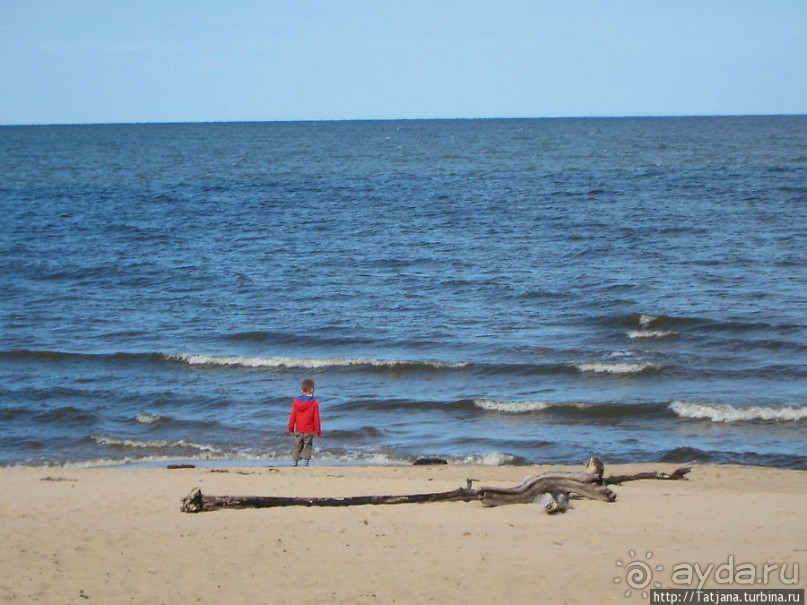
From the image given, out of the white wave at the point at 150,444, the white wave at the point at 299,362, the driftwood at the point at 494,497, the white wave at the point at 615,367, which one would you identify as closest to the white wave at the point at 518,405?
the white wave at the point at 615,367

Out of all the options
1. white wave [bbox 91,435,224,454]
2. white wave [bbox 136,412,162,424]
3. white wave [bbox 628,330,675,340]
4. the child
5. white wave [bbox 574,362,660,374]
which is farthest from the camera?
white wave [bbox 628,330,675,340]

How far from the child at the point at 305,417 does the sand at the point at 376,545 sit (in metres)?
1.30

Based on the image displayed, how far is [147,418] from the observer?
16797 millimetres

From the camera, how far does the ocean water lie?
15.8 m

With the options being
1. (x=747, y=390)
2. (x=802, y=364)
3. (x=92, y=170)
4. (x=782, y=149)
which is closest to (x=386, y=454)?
(x=747, y=390)

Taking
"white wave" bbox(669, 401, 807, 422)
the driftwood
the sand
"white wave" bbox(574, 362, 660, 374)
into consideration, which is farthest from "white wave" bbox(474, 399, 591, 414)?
the driftwood

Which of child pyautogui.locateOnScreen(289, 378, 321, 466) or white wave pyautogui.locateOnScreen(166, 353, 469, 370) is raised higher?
child pyautogui.locateOnScreen(289, 378, 321, 466)

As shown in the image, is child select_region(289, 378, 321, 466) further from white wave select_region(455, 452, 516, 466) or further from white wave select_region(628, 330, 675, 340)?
white wave select_region(628, 330, 675, 340)

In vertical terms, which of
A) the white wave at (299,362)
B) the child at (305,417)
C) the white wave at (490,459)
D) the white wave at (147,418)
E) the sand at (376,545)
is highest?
the child at (305,417)

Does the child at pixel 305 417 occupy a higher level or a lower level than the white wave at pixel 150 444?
higher

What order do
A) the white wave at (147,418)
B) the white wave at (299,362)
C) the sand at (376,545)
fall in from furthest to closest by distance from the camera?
the white wave at (299,362), the white wave at (147,418), the sand at (376,545)

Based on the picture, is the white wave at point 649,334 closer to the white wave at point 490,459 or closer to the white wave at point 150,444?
the white wave at point 490,459

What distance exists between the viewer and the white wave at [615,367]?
61.2 feet

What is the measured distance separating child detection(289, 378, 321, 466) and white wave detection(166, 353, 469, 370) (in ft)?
19.7
